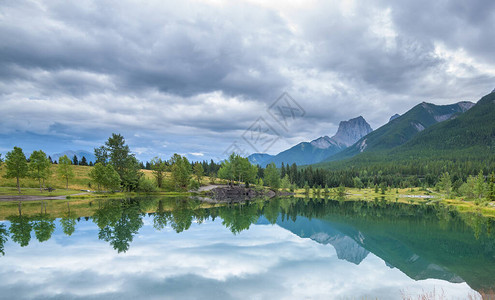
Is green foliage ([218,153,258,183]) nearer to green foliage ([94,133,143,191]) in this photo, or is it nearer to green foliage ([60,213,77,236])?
green foliage ([94,133,143,191])

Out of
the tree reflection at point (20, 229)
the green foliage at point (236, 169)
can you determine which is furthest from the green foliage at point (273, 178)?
the tree reflection at point (20, 229)

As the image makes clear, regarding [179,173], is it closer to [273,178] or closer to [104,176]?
[104,176]

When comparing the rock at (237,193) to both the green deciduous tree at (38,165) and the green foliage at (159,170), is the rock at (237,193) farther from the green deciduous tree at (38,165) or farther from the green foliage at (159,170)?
the green deciduous tree at (38,165)

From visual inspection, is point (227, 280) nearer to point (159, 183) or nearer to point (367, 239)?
point (367, 239)

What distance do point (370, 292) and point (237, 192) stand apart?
10389cm

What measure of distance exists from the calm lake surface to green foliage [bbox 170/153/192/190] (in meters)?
63.1

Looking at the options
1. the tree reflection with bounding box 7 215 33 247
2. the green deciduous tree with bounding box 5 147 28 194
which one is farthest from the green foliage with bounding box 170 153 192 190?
the tree reflection with bounding box 7 215 33 247

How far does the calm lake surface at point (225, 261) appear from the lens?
16734 mm

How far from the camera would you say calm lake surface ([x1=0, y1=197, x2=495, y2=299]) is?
16734 millimetres

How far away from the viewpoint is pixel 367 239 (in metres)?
37.8

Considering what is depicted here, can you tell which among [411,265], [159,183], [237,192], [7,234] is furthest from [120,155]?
[411,265]

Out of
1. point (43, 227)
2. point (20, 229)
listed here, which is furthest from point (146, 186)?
point (20, 229)

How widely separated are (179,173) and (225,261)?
86.5 metres

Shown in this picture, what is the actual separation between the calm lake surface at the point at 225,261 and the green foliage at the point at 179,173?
63057 millimetres
